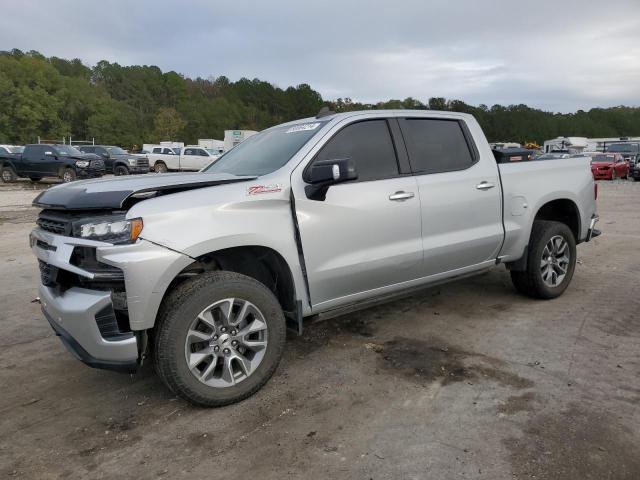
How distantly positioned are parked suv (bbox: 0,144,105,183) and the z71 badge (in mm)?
19787

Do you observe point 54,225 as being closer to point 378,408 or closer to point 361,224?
point 361,224

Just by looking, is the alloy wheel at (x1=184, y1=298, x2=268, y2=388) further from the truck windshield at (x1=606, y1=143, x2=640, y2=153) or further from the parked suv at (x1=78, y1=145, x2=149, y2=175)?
the truck windshield at (x1=606, y1=143, x2=640, y2=153)

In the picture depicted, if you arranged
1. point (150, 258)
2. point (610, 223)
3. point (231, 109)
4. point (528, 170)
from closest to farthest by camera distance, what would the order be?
point (150, 258) → point (528, 170) → point (610, 223) → point (231, 109)

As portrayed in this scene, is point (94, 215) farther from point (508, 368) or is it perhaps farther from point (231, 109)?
point (231, 109)

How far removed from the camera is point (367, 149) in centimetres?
396

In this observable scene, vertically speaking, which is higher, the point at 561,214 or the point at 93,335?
the point at 93,335

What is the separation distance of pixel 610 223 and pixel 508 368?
28.7ft

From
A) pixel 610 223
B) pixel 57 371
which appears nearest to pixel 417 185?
pixel 57 371

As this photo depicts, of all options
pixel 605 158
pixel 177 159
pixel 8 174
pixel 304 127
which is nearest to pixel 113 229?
pixel 304 127

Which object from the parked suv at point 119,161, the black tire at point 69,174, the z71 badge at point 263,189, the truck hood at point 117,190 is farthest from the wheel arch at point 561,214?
the parked suv at point 119,161

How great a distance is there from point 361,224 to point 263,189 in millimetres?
786

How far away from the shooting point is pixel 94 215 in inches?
119

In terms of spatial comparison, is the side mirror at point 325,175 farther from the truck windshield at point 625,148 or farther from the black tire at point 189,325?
the truck windshield at point 625,148

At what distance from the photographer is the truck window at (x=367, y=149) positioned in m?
3.80
